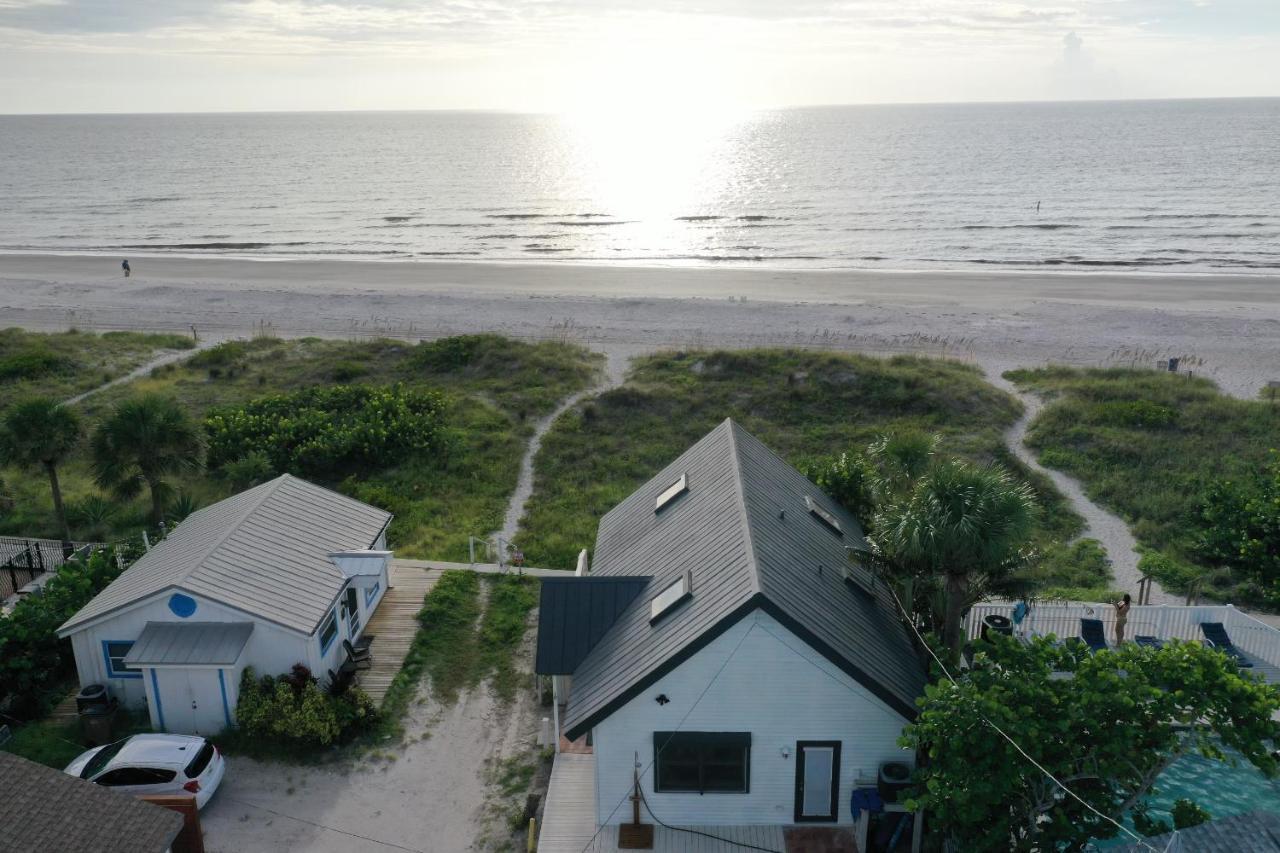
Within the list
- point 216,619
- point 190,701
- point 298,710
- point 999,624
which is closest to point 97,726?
point 190,701

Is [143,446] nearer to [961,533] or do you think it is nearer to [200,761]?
[200,761]

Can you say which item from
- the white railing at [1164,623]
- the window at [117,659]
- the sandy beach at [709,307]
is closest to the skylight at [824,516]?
the white railing at [1164,623]

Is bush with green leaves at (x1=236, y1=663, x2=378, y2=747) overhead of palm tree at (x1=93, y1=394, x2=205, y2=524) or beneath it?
beneath

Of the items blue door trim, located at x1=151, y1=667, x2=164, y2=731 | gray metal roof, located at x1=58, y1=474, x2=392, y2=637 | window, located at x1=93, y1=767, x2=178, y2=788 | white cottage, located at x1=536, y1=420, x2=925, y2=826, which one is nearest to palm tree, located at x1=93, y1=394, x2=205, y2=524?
gray metal roof, located at x1=58, y1=474, x2=392, y2=637

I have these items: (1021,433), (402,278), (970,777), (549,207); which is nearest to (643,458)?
(1021,433)

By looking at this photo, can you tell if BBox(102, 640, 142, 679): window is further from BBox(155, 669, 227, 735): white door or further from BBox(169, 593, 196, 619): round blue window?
BBox(169, 593, 196, 619): round blue window
